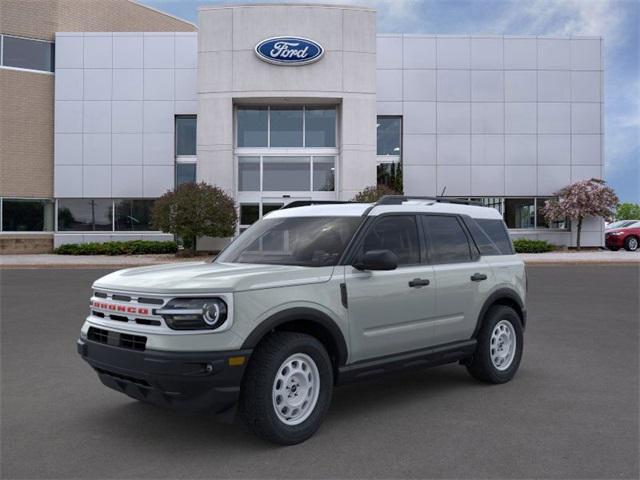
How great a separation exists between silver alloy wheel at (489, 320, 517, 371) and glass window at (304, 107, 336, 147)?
78.4 ft

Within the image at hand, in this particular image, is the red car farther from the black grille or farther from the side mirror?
the black grille

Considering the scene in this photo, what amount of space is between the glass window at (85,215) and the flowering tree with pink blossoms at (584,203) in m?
22.3

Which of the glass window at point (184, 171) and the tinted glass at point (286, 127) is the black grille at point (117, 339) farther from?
the glass window at point (184, 171)

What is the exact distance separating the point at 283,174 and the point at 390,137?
20.3ft

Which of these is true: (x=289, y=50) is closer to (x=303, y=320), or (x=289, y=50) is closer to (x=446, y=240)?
(x=446, y=240)

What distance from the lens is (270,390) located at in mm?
4293

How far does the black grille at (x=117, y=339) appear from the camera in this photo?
432cm

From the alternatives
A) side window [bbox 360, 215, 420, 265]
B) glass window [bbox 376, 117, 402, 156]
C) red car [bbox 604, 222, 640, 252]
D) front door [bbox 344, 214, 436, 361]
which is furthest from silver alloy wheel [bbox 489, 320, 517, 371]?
red car [bbox 604, 222, 640, 252]

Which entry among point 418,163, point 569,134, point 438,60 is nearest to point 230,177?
point 418,163

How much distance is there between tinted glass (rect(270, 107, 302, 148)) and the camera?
2956 cm

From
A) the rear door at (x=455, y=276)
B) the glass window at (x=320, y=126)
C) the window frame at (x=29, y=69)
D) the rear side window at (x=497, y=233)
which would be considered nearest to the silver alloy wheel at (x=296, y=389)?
the rear door at (x=455, y=276)

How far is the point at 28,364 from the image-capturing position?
23.4ft

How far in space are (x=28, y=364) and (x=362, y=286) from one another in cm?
446

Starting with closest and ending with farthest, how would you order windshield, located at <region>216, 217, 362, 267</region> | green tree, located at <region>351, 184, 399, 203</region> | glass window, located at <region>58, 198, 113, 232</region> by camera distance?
windshield, located at <region>216, 217, 362, 267</region> < green tree, located at <region>351, 184, 399, 203</region> < glass window, located at <region>58, 198, 113, 232</region>
